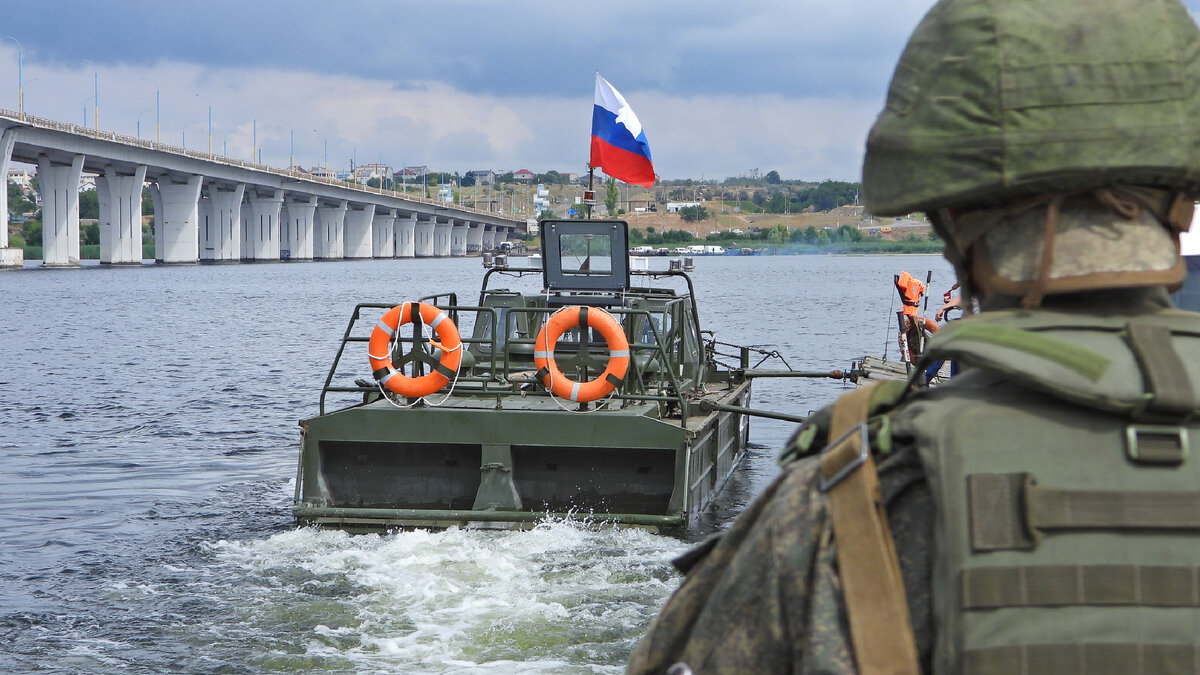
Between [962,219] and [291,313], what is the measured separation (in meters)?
63.1

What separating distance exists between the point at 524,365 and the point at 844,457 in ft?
45.3

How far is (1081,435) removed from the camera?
6.19 ft

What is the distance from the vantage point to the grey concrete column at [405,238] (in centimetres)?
14612

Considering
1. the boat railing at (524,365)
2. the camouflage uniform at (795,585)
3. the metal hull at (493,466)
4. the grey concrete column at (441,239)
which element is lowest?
the metal hull at (493,466)

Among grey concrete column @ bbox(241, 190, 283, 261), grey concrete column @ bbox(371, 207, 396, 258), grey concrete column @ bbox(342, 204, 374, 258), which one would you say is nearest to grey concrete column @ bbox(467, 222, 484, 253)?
grey concrete column @ bbox(371, 207, 396, 258)

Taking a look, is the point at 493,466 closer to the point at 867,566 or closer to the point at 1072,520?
the point at 867,566

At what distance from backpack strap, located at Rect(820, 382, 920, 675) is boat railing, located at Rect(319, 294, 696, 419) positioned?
10734mm

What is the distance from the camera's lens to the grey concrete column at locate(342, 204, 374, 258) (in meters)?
135

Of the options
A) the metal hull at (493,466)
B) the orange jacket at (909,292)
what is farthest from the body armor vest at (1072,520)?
the orange jacket at (909,292)

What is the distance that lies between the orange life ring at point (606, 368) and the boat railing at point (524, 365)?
16cm

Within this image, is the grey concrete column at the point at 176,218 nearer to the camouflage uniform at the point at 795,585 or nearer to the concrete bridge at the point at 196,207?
the concrete bridge at the point at 196,207

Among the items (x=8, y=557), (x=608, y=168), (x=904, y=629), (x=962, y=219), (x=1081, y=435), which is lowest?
(x=8, y=557)

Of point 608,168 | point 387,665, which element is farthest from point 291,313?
point 387,665

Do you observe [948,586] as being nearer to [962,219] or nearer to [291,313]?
[962,219]
